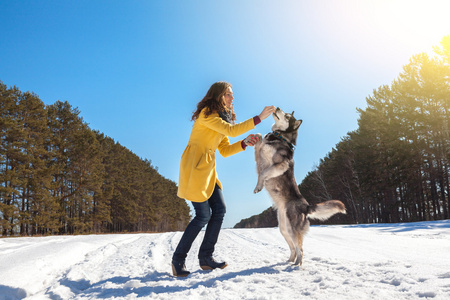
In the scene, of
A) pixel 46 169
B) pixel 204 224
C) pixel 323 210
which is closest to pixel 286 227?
pixel 323 210

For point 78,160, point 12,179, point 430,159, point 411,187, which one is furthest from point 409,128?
point 12,179

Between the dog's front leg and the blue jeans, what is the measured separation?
24.3 inches

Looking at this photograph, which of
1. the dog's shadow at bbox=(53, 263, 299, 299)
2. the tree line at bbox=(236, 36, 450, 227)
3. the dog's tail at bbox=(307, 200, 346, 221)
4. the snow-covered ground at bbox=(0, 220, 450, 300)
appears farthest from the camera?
the tree line at bbox=(236, 36, 450, 227)

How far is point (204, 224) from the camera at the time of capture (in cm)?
372

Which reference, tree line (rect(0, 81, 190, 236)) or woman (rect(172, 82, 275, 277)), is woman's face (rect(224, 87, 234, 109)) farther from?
tree line (rect(0, 81, 190, 236))

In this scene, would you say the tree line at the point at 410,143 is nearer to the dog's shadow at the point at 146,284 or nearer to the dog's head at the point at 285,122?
the dog's head at the point at 285,122

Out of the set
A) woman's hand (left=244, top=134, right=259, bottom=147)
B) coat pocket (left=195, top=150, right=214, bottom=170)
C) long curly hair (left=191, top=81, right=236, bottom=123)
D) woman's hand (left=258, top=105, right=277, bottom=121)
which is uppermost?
long curly hair (left=191, top=81, right=236, bottom=123)

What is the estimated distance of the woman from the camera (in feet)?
11.7

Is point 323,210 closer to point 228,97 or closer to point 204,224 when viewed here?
point 204,224

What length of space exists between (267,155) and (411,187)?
2749 cm

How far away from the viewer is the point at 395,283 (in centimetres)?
247

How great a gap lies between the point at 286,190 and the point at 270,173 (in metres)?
0.34

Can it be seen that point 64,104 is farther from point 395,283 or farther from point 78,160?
point 395,283

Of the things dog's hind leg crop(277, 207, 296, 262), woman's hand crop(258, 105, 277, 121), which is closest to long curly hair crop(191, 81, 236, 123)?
woman's hand crop(258, 105, 277, 121)
